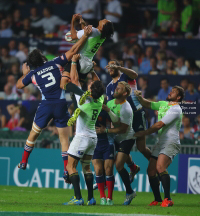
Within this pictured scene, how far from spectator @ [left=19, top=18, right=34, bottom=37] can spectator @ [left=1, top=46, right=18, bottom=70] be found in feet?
3.81

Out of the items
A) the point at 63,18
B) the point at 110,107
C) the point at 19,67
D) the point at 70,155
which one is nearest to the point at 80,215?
the point at 70,155

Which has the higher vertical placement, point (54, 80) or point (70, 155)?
point (54, 80)

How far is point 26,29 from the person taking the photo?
17047 millimetres

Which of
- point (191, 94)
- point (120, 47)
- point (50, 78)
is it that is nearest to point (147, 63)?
point (120, 47)

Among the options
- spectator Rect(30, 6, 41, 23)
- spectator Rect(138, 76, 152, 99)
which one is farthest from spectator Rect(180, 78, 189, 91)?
spectator Rect(30, 6, 41, 23)

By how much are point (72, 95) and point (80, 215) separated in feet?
8.90

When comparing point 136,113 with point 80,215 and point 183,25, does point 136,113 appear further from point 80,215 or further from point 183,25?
point 183,25

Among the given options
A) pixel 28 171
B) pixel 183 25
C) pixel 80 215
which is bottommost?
pixel 28 171

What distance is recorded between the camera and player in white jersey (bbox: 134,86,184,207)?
8.49 meters

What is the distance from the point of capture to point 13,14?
58.5 ft

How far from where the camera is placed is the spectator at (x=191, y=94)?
12.4m

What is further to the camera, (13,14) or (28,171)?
(13,14)

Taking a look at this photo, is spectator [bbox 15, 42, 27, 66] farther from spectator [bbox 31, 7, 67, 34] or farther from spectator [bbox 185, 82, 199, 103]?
spectator [bbox 185, 82, 199, 103]

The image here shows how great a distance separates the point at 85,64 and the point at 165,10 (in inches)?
316
